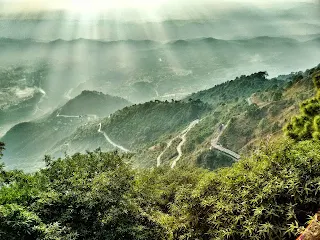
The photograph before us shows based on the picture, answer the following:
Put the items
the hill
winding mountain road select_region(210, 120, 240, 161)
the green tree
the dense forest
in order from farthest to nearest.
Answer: the hill < winding mountain road select_region(210, 120, 240, 161) < the green tree < the dense forest

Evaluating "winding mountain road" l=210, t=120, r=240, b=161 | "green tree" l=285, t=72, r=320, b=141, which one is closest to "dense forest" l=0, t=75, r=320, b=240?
"green tree" l=285, t=72, r=320, b=141

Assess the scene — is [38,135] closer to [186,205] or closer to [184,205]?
[184,205]

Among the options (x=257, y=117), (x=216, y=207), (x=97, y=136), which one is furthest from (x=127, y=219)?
(x=97, y=136)

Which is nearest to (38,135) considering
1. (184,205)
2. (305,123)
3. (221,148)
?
(221,148)

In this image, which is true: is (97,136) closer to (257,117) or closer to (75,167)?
(257,117)

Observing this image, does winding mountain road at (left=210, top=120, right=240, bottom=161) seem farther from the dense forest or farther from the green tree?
the dense forest

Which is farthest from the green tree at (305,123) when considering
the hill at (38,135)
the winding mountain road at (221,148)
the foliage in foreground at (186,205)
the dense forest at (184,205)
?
the hill at (38,135)

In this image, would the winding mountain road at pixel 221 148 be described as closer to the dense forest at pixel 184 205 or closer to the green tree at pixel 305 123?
the green tree at pixel 305 123
